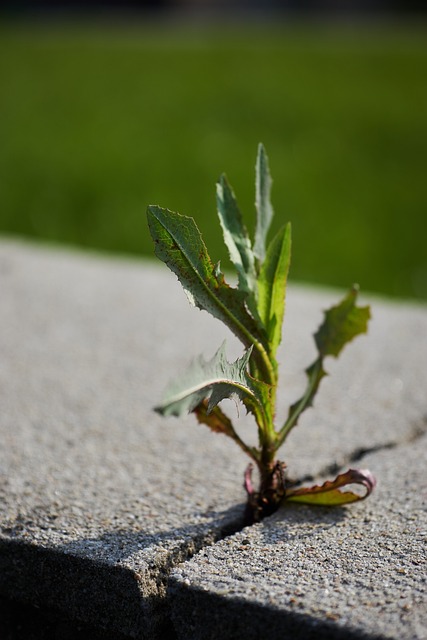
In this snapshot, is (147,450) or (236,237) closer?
(236,237)

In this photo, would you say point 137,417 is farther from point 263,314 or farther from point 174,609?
point 174,609

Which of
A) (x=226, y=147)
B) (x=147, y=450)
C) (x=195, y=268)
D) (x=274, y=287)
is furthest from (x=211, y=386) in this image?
(x=226, y=147)

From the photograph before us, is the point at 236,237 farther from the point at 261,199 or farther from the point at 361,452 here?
the point at 361,452

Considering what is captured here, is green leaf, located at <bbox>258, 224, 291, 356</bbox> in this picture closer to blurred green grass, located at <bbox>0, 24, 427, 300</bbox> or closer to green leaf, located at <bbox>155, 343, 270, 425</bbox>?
green leaf, located at <bbox>155, 343, 270, 425</bbox>

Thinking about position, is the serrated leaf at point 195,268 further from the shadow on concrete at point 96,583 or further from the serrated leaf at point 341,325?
the shadow on concrete at point 96,583

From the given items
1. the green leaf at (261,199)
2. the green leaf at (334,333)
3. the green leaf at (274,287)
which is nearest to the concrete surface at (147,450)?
the green leaf at (334,333)
